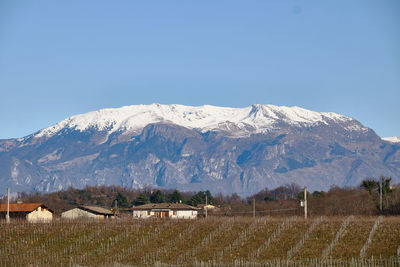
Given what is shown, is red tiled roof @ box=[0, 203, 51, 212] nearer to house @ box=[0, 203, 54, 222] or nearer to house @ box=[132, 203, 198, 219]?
house @ box=[0, 203, 54, 222]

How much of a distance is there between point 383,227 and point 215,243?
2069cm

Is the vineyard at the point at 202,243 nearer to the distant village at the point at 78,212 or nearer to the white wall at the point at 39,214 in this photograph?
the distant village at the point at 78,212

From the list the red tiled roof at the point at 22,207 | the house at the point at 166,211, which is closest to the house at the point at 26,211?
the red tiled roof at the point at 22,207

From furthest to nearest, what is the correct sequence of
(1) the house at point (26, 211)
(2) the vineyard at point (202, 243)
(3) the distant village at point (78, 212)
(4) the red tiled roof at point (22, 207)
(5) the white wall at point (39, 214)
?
(4) the red tiled roof at point (22, 207) < (5) the white wall at point (39, 214) < (1) the house at point (26, 211) < (3) the distant village at point (78, 212) < (2) the vineyard at point (202, 243)

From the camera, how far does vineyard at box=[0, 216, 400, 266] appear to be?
234ft

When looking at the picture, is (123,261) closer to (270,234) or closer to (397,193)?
(270,234)

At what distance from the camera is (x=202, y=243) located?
82.6 m

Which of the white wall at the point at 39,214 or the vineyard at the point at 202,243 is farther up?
the white wall at the point at 39,214

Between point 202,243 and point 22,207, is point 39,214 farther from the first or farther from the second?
point 202,243

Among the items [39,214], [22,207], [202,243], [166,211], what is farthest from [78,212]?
[202,243]

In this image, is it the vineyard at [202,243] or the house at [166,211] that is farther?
the house at [166,211]

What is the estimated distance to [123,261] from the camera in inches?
2879

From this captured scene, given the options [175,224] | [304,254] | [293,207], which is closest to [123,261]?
[304,254]

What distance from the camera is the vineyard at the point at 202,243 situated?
71438 mm
